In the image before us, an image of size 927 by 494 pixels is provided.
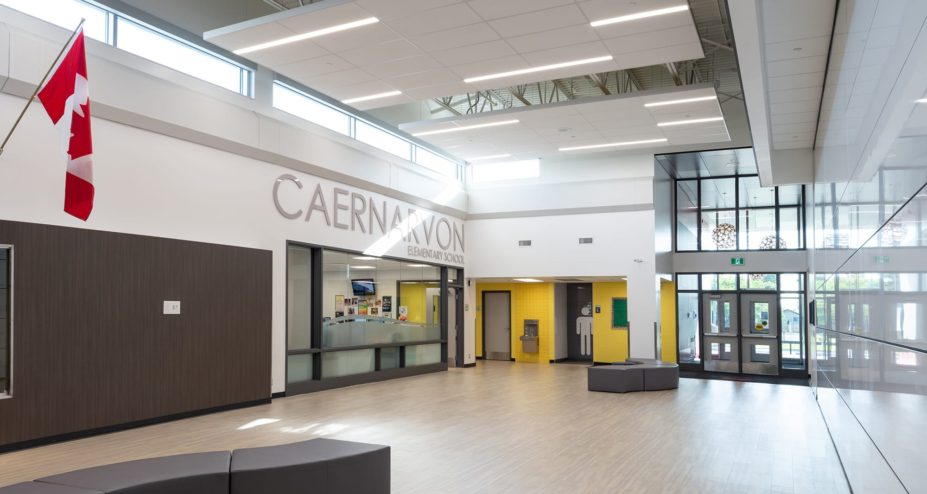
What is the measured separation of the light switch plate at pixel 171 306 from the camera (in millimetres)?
9586

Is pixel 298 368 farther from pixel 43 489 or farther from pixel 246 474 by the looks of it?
pixel 43 489

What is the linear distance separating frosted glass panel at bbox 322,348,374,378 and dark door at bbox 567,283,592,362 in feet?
29.2

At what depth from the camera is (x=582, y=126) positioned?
13.9 m

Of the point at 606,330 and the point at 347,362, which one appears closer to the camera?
the point at 347,362

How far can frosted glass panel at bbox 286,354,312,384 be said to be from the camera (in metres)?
12.4

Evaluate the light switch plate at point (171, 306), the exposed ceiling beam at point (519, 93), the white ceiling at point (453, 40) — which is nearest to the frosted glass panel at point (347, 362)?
the light switch plate at point (171, 306)

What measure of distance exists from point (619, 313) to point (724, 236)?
3.62 metres

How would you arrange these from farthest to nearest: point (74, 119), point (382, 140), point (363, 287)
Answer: point (382, 140) < point (363, 287) < point (74, 119)

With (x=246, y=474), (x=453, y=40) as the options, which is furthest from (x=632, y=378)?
(x=246, y=474)

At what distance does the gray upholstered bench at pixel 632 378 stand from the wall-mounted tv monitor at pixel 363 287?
466 cm

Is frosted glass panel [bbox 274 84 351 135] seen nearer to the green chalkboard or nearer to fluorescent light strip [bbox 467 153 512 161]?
fluorescent light strip [bbox 467 153 512 161]

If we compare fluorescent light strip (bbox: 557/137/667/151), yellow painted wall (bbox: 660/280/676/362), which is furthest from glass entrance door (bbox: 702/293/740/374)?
fluorescent light strip (bbox: 557/137/667/151)

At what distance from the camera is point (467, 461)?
714 centimetres

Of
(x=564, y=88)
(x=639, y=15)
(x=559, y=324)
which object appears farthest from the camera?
(x=559, y=324)
